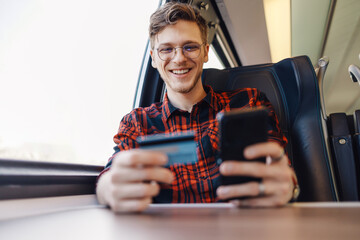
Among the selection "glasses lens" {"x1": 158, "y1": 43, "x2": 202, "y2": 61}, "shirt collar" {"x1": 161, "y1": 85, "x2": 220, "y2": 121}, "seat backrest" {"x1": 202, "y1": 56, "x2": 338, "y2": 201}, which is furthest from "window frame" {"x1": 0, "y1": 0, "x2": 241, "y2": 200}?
"seat backrest" {"x1": 202, "y1": 56, "x2": 338, "y2": 201}

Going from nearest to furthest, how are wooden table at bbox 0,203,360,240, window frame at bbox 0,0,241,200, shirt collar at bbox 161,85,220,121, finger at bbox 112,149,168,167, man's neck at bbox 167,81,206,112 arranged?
wooden table at bbox 0,203,360,240 < finger at bbox 112,149,168,167 < window frame at bbox 0,0,241,200 < shirt collar at bbox 161,85,220,121 < man's neck at bbox 167,81,206,112

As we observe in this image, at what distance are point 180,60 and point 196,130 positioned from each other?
336 mm

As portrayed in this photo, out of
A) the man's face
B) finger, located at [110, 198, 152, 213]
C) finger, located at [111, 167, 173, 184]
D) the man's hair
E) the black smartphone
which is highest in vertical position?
the man's hair

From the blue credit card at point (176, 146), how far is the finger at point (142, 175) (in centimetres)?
4

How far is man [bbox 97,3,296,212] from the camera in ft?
1.68

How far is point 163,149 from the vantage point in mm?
479

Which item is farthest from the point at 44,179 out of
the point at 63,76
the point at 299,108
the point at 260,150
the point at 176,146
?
the point at 299,108

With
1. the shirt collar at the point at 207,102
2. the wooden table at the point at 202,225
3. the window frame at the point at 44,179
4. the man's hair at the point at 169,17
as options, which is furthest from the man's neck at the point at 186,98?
the wooden table at the point at 202,225

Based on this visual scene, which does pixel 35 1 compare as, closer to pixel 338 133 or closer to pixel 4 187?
pixel 4 187

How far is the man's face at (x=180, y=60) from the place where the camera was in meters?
1.22

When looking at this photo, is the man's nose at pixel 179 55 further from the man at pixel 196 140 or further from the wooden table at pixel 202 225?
the wooden table at pixel 202 225

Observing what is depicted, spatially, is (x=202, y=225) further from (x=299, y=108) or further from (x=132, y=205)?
(x=299, y=108)

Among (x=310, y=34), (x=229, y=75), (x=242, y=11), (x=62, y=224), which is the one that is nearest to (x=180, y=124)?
(x=229, y=75)

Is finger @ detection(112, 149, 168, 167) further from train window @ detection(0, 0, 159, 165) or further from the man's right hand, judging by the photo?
train window @ detection(0, 0, 159, 165)
